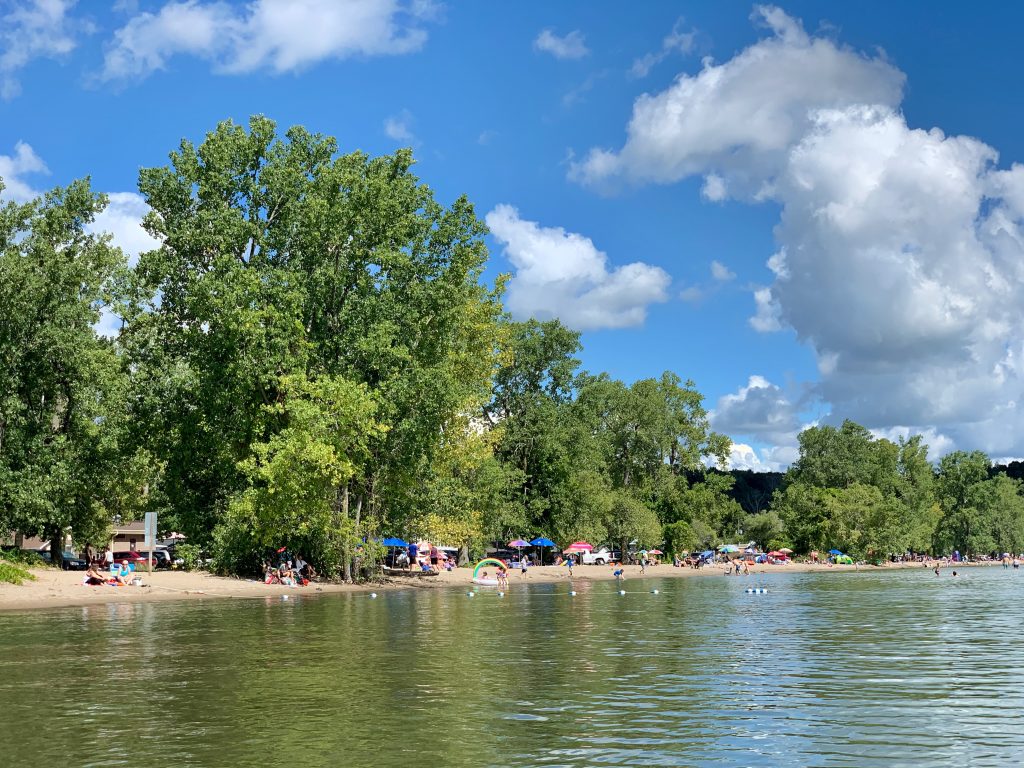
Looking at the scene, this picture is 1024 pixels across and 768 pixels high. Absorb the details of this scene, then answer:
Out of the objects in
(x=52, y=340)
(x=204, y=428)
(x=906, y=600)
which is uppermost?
(x=52, y=340)

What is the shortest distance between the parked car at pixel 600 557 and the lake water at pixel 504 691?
87652 millimetres

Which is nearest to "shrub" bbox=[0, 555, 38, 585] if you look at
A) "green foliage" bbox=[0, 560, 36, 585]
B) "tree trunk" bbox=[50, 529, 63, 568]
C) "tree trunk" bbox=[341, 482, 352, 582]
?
"green foliage" bbox=[0, 560, 36, 585]

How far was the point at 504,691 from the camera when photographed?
802 inches

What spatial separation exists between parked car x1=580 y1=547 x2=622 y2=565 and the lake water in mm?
87652

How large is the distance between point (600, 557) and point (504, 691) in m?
109

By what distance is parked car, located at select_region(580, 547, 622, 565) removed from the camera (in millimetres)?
126438

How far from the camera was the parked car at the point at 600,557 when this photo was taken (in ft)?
415

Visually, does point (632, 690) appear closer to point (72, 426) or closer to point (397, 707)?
point (397, 707)

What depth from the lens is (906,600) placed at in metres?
54.1

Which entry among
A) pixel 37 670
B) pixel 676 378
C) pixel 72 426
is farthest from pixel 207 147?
pixel 676 378

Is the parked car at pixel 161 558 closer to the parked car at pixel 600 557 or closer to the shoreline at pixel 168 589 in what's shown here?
the shoreline at pixel 168 589

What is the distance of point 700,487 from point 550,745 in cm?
13217

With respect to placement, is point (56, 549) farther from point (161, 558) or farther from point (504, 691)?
point (504, 691)

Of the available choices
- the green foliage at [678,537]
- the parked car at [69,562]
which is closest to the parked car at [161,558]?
the parked car at [69,562]
